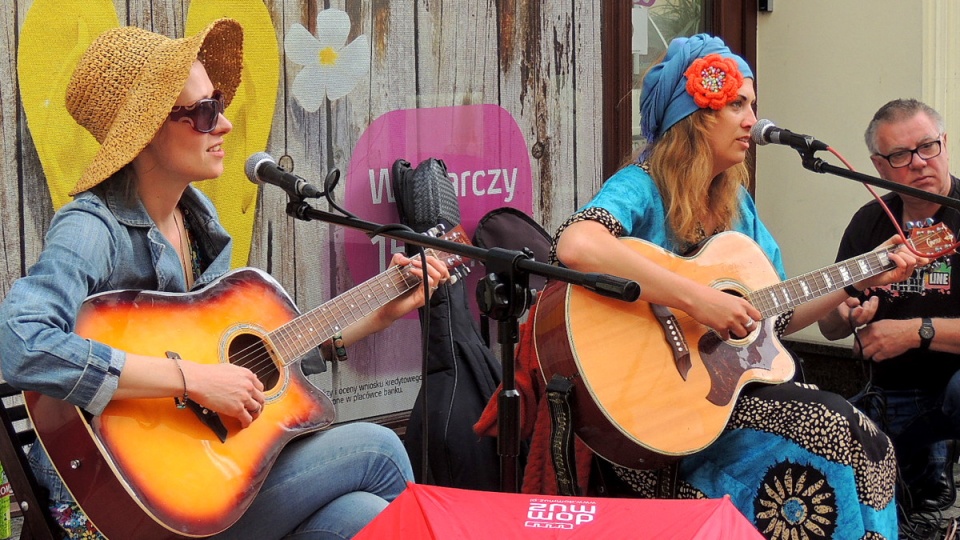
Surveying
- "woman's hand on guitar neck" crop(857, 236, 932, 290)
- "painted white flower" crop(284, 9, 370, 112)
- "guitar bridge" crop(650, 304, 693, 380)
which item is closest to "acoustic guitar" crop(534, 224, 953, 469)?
"guitar bridge" crop(650, 304, 693, 380)

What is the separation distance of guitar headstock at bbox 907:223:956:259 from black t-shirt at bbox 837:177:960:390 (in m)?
0.44

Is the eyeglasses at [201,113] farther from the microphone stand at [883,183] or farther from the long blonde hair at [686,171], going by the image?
the microphone stand at [883,183]

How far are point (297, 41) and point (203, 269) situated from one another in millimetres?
1239

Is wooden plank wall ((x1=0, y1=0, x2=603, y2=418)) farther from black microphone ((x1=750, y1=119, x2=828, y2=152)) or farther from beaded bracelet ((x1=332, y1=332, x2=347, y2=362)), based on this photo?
black microphone ((x1=750, y1=119, x2=828, y2=152))

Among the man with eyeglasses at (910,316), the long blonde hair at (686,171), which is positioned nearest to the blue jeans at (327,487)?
the long blonde hair at (686,171)

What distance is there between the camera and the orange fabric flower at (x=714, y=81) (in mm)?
3340

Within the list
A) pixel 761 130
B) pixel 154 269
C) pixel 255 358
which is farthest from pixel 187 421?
pixel 761 130

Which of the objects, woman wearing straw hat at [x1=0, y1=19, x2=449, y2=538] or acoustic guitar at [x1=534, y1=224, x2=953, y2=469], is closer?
woman wearing straw hat at [x1=0, y1=19, x2=449, y2=538]

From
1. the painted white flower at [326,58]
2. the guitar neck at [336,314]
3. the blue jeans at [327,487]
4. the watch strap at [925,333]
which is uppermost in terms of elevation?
the painted white flower at [326,58]

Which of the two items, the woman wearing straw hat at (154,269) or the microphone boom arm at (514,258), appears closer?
the microphone boom arm at (514,258)

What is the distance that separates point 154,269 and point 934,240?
2247 millimetres

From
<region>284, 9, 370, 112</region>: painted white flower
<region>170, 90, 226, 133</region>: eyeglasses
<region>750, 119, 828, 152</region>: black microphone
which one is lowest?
<region>750, 119, 828, 152</region>: black microphone

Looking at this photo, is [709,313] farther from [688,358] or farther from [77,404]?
[77,404]

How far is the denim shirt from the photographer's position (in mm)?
2371
